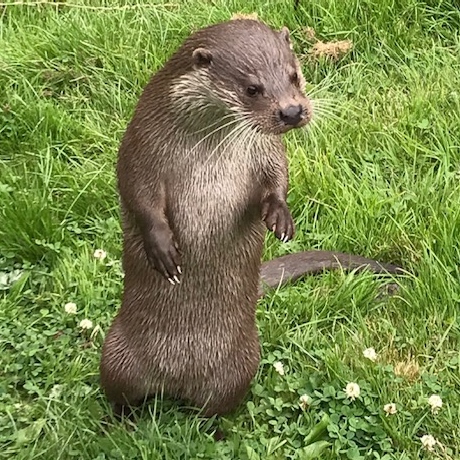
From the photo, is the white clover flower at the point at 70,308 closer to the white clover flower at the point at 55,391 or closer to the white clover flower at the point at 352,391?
the white clover flower at the point at 55,391

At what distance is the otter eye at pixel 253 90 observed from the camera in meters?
2.16

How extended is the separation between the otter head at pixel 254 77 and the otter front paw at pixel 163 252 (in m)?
0.31

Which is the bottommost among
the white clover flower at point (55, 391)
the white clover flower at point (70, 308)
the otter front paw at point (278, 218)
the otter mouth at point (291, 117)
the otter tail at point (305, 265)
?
the white clover flower at point (55, 391)

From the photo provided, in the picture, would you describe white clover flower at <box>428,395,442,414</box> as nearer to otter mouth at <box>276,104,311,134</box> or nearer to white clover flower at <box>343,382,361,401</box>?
white clover flower at <box>343,382,361,401</box>

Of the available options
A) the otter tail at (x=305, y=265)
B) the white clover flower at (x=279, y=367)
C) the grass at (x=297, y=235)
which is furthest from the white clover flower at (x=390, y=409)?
the otter tail at (x=305, y=265)

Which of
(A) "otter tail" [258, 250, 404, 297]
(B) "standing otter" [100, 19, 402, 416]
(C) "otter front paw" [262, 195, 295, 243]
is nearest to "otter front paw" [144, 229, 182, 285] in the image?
(B) "standing otter" [100, 19, 402, 416]

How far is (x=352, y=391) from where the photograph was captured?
2.70 meters

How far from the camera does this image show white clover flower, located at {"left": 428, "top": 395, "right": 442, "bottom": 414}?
2.68 m

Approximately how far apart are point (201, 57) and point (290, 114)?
239mm

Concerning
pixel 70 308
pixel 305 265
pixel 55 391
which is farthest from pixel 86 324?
pixel 305 265

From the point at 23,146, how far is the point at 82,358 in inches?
36.8

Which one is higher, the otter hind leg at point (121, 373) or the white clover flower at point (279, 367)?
the otter hind leg at point (121, 373)

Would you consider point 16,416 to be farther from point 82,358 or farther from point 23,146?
point 23,146

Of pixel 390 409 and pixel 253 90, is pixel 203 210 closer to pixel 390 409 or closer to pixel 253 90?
pixel 253 90
